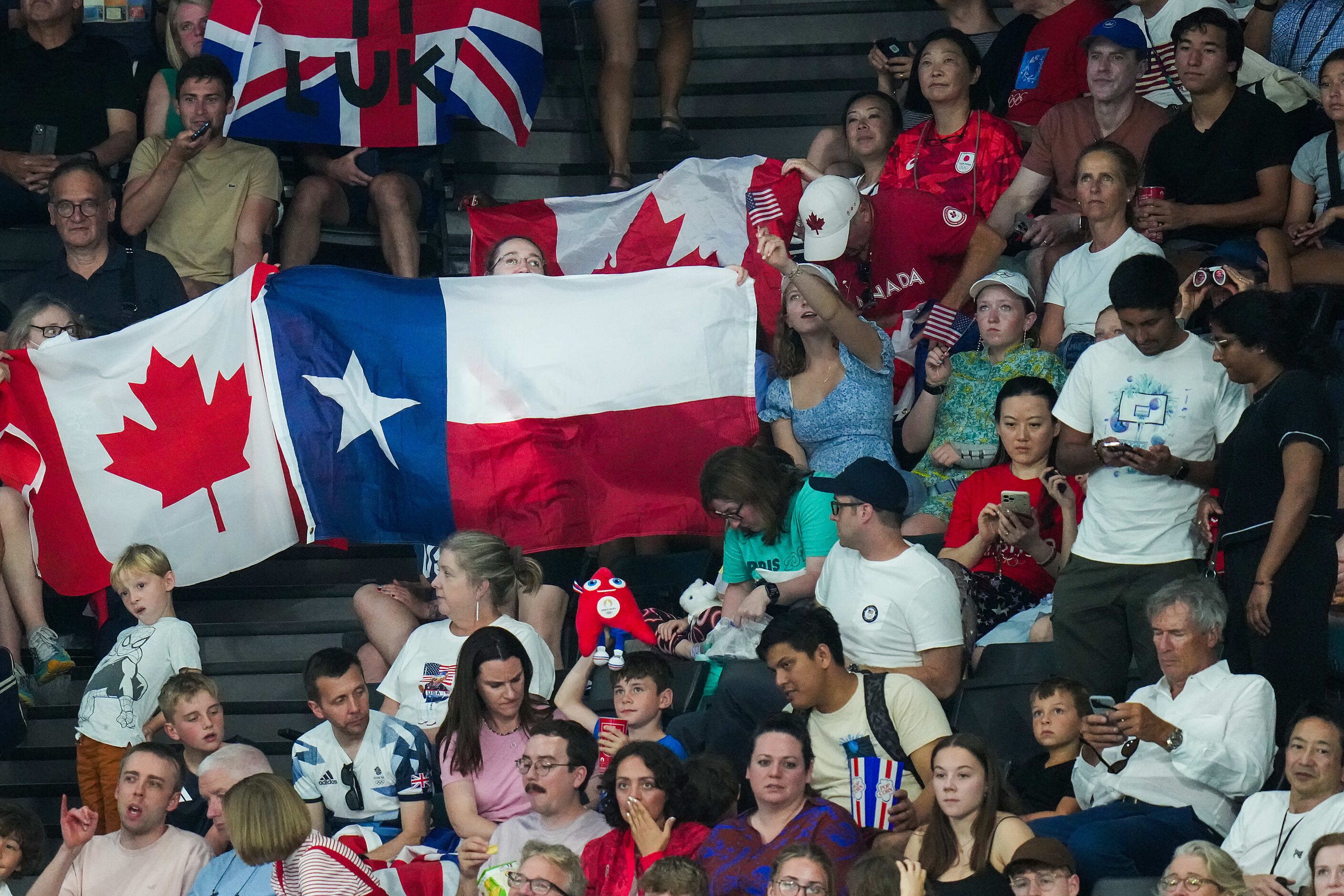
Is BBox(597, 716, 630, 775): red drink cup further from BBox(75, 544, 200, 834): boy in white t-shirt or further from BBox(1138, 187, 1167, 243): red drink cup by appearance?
BBox(1138, 187, 1167, 243): red drink cup

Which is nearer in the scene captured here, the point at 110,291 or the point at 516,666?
the point at 516,666

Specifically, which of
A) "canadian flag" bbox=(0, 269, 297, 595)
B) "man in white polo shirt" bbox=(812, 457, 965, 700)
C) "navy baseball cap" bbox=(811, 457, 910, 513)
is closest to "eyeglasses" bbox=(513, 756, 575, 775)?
"man in white polo shirt" bbox=(812, 457, 965, 700)

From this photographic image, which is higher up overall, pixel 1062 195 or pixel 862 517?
pixel 1062 195

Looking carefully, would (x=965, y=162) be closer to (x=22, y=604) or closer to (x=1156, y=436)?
(x=1156, y=436)

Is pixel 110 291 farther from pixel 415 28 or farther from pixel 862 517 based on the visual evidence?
pixel 862 517

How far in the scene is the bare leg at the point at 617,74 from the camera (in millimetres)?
10398

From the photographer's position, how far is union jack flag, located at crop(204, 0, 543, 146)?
32.7 ft

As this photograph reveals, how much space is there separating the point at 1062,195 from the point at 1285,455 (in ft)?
10.3

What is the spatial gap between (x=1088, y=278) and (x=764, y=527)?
1.88m

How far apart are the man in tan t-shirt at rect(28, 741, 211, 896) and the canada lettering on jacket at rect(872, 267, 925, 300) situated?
152 inches

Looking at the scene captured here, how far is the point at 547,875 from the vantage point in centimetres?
618

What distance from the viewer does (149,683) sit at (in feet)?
25.2

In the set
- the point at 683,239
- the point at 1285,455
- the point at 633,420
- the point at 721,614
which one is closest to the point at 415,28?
the point at 683,239

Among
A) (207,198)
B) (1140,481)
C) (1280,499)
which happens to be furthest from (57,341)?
(1280,499)
